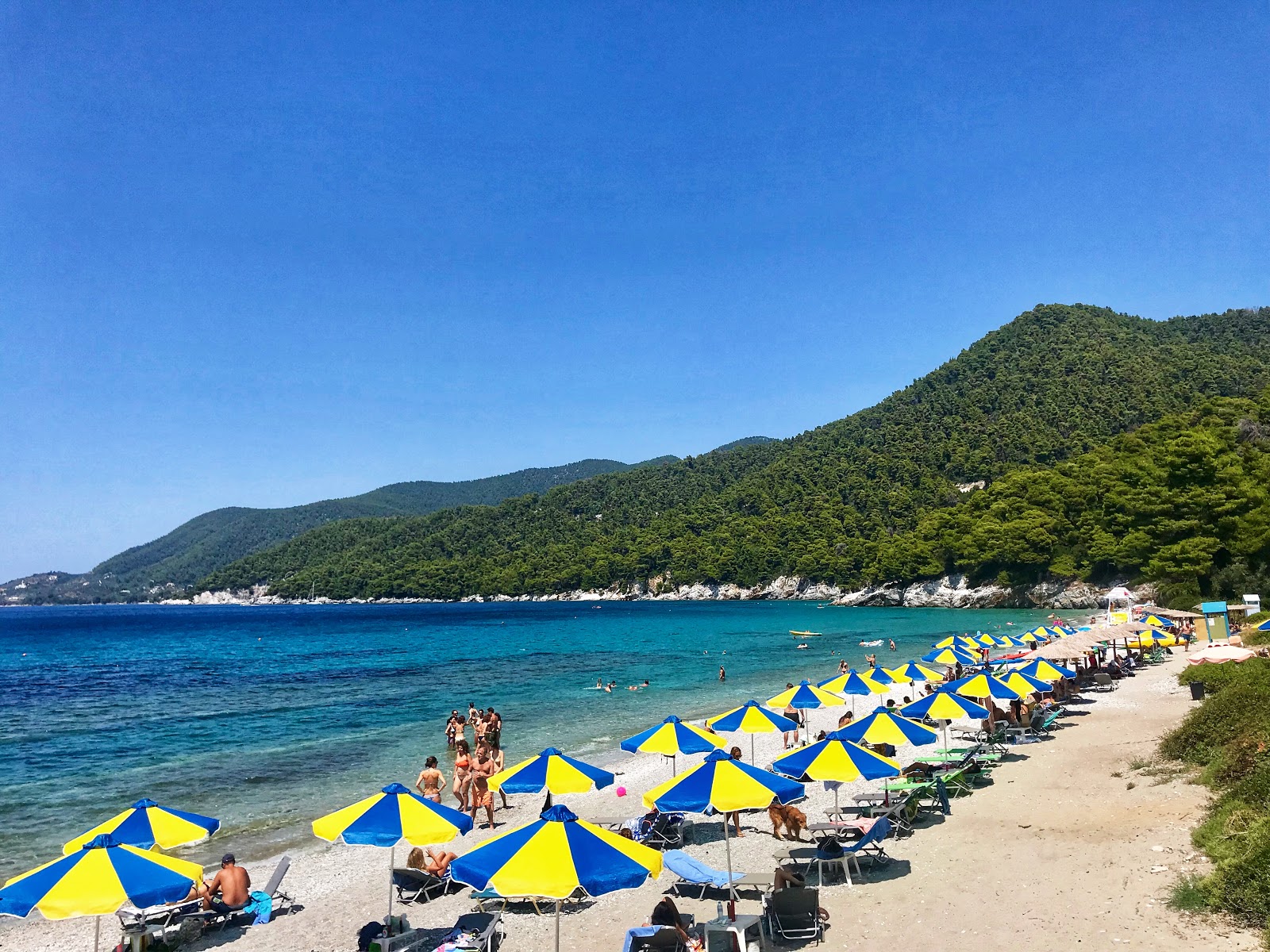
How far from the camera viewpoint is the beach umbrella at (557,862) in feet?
22.3

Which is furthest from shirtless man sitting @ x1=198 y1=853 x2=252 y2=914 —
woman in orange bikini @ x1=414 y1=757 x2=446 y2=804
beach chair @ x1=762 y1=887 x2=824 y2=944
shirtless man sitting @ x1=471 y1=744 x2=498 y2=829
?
beach chair @ x1=762 y1=887 x2=824 y2=944

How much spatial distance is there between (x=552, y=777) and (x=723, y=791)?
3.34 m

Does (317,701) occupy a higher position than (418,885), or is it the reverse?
(418,885)

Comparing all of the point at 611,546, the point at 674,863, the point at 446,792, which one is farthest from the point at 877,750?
the point at 611,546

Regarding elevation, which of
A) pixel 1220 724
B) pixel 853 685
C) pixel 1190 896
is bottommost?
pixel 1190 896

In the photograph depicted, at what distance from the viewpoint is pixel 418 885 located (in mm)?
10906

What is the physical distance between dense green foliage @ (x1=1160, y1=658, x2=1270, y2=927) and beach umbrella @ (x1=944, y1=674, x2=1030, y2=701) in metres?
2.89

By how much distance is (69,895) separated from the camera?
24.2 ft

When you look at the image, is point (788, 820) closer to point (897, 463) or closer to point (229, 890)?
point (229, 890)

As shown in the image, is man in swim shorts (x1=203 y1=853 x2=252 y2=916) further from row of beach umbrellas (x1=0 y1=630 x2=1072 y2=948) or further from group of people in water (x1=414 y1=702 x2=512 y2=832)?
group of people in water (x1=414 y1=702 x2=512 y2=832)

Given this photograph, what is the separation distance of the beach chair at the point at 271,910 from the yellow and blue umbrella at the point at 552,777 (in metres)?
3.12

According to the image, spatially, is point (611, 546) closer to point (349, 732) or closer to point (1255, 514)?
point (1255, 514)

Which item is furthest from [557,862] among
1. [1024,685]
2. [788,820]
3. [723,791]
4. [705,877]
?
[1024,685]

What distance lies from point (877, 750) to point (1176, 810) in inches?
204
